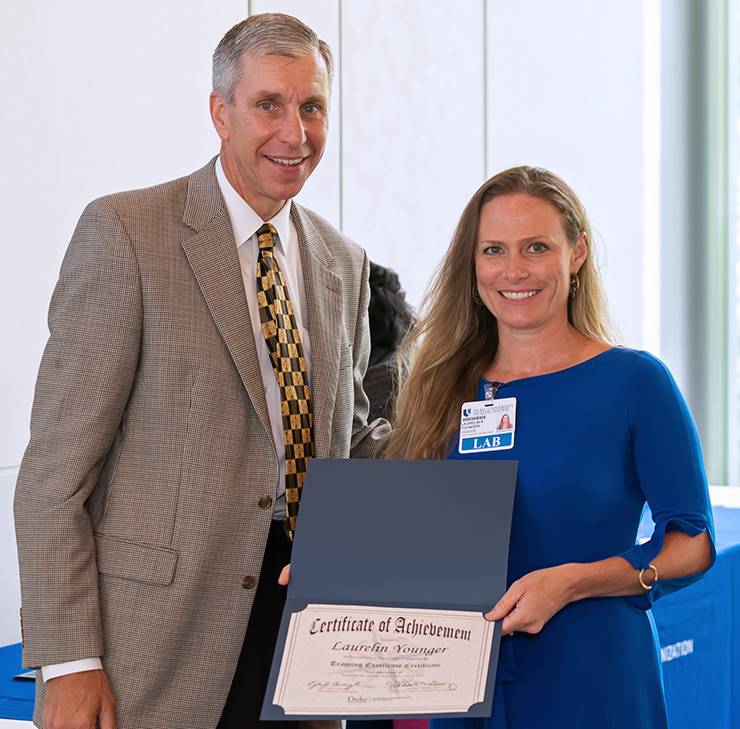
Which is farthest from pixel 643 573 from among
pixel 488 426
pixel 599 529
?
pixel 488 426

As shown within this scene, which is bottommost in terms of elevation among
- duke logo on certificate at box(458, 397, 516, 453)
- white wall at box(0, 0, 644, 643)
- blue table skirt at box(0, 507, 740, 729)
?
blue table skirt at box(0, 507, 740, 729)

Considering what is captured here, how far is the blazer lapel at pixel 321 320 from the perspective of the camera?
78.0 inches

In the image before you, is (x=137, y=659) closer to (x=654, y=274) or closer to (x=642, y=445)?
(x=642, y=445)

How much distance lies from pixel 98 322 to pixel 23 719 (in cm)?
96

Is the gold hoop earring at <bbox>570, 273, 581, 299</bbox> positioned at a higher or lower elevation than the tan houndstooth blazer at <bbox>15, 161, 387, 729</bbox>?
higher

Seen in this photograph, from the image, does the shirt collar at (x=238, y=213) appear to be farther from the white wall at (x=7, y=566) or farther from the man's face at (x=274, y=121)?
the white wall at (x=7, y=566)

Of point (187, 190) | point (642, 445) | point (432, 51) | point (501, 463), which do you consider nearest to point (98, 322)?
point (187, 190)

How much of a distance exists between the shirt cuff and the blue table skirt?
1762 mm

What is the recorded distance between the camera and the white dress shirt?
1.96m

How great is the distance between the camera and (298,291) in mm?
2088

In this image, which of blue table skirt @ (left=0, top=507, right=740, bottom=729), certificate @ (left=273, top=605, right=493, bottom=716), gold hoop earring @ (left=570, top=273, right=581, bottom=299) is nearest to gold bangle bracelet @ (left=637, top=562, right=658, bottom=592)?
certificate @ (left=273, top=605, right=493, bottom=716)

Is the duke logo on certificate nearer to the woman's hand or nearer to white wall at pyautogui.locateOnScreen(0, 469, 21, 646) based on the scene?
the woman's hand

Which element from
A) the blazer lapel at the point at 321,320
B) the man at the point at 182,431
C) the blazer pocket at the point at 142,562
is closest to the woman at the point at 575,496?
the blazer lapel at the point at 321,320

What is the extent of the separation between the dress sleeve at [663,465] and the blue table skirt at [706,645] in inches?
53.1
